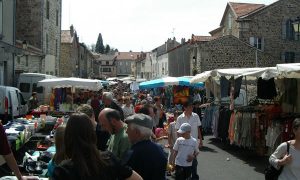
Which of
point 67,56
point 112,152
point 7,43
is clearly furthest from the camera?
point 67,56

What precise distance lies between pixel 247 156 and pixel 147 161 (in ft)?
29.1

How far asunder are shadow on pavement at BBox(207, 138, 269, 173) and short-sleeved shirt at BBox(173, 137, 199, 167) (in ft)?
11.2

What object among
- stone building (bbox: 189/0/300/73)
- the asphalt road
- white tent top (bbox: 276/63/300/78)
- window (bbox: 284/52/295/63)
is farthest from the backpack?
window (bbox: 284/52/295/63)

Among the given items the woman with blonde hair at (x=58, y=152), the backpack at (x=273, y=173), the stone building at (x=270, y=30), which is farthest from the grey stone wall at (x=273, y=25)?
the woman with blonde hair at (x=58, y=152)

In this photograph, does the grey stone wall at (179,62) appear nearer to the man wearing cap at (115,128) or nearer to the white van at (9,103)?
the white van at (9,103)

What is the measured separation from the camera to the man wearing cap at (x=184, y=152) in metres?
7.66

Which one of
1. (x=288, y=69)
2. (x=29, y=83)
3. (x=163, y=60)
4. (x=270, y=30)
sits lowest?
(x=29, y=83)

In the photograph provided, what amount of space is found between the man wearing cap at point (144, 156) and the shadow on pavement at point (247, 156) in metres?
6.87

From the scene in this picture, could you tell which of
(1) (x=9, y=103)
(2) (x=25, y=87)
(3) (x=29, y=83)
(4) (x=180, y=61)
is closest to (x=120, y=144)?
(1) (x=9, y=103)

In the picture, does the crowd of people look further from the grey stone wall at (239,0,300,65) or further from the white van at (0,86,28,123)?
the grey stone wall at (239,0,300,65)

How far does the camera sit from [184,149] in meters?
7.68

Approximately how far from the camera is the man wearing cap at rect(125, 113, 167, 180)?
13.3ft

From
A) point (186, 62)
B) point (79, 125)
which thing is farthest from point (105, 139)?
point (186, 62)

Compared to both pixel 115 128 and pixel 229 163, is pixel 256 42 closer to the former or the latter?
pixel 229 163
